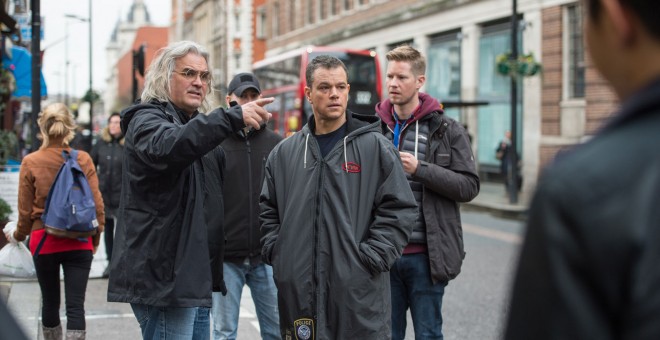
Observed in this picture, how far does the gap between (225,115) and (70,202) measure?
9.30 feet

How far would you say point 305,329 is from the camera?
4113 millimetres

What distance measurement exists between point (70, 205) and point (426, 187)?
2.60m

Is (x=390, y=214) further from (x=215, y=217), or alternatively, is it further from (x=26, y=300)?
(x=26, y=300)

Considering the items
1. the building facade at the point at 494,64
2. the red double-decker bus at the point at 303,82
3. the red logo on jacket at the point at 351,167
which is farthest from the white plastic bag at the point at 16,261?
the red double-decker bus at the point at 303,82

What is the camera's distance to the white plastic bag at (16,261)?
685cm

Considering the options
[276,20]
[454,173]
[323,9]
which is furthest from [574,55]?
[276,20]

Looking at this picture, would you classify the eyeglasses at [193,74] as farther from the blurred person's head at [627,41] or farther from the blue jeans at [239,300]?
the blurred person's head at [627,41]

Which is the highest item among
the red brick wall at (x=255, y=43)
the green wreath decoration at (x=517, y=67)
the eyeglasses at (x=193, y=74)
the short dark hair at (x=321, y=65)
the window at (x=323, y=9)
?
the red brick wall at (x=255, y=43)

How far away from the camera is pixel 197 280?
4160mm

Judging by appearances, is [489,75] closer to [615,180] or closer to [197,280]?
[197,280]

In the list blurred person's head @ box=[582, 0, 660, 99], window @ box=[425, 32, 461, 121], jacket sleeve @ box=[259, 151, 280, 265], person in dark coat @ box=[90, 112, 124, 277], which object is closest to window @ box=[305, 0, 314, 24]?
window @ box=[425, 32, 461, 121]

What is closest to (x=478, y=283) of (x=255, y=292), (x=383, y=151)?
(x=255, y=292)

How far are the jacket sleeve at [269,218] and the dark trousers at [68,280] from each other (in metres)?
2.32

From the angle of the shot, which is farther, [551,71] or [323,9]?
[323,9]
